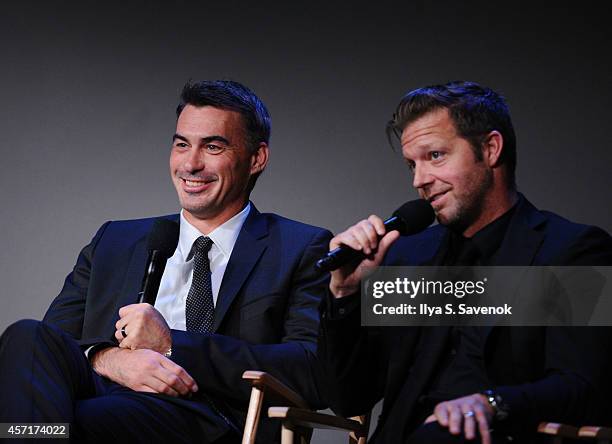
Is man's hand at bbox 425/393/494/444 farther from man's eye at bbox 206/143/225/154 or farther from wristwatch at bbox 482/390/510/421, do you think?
man's eye at bbox 206/143/225/154

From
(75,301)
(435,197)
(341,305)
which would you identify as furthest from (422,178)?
(75,301)

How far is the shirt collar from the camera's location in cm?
306

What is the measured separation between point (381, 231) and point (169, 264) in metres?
1.10

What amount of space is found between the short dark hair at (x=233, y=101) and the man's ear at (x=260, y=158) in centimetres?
2

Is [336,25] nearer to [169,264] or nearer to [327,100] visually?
[327,100]

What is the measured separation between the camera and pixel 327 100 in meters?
3.65

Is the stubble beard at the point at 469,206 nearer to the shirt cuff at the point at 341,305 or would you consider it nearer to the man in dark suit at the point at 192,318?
the shirt cuff at the point at 341,305

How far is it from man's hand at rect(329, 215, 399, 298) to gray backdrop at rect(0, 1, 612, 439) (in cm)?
127

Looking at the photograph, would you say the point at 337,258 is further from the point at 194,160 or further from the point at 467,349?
the point at 194,160

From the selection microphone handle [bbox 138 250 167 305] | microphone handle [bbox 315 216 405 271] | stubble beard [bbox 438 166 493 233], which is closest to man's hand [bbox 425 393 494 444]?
microphone handle [bbox 315 216 405 271]

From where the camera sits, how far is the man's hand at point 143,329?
99.0 inches

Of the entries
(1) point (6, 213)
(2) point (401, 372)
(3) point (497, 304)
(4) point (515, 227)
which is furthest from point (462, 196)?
(1) point (6, 213)

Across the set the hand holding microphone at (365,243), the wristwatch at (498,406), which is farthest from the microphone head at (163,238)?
the wristwatch at (498,406)

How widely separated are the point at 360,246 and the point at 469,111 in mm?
654
